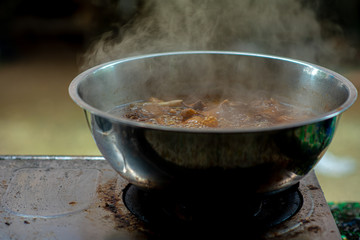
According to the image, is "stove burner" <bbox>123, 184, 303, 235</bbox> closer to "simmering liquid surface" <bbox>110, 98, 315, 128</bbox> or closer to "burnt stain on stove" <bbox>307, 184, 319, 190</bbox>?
"burnt stain on stove" <bbox>307, 184, 319, 190</bbox>

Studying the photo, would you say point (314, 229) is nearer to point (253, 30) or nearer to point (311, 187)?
point (311, 187)

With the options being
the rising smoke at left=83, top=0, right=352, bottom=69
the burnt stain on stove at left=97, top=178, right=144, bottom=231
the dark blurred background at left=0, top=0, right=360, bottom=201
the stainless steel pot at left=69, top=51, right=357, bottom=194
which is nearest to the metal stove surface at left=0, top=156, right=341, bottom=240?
the burnt stain on stove at left=97, top=178, right=144, bottom=231

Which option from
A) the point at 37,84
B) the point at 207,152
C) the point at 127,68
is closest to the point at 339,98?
the point at 207,152

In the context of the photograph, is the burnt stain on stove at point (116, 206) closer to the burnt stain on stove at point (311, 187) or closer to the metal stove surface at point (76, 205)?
the metal stove surface at point (76, 205)

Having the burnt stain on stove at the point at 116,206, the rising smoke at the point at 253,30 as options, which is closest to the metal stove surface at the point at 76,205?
the burnt stain on stove at the point at 116,206

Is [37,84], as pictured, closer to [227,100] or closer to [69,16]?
[69,16]

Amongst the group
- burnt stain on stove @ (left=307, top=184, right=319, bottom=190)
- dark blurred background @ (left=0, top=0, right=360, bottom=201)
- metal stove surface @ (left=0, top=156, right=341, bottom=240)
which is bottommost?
dark blurred background @ (left=0, top=0, right=360, bottom=201)

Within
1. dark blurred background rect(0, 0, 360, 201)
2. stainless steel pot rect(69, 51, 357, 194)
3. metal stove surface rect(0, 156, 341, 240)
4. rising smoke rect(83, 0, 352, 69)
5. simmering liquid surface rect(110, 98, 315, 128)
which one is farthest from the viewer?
dark blurred background rect(0, 0, 360, 201)
